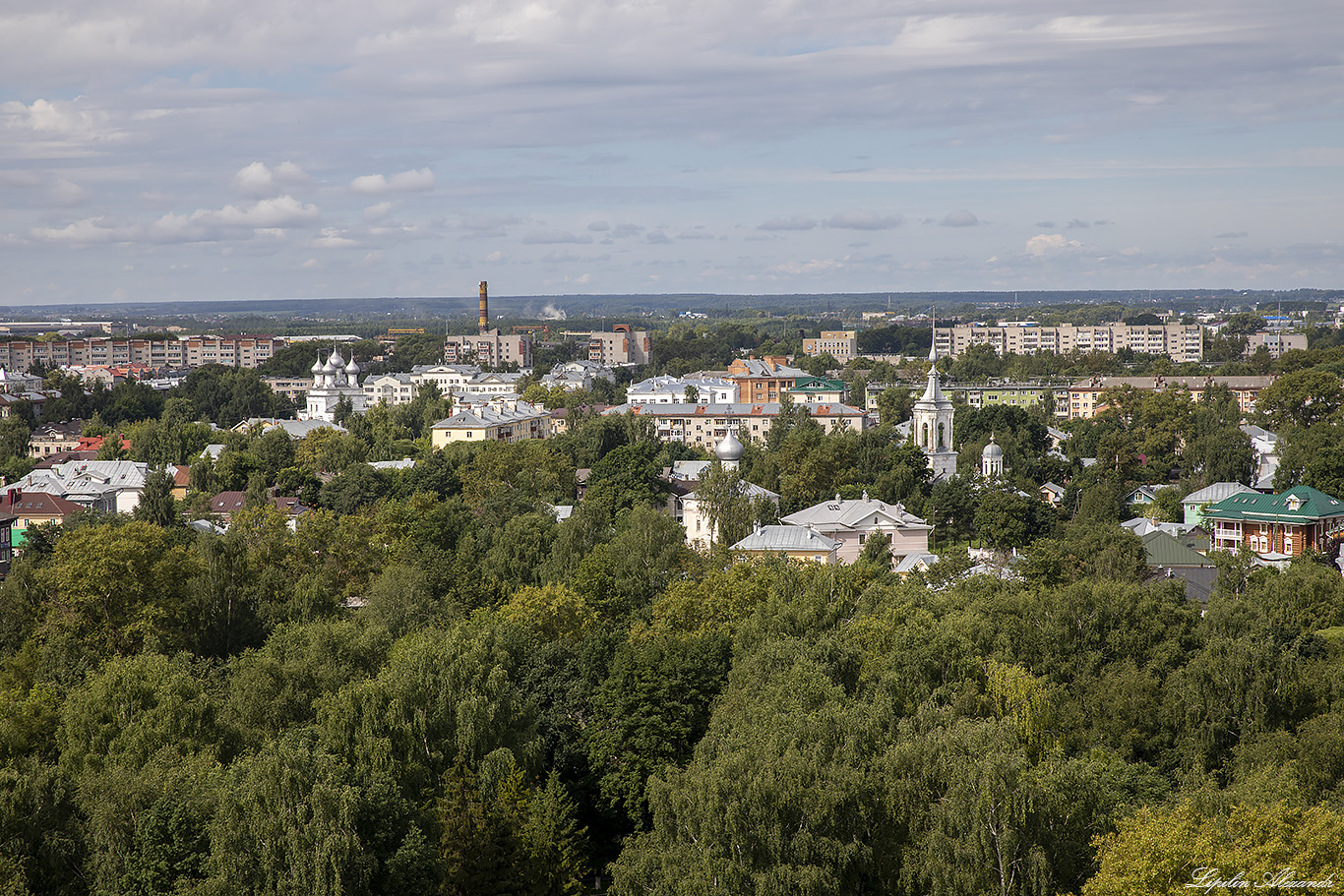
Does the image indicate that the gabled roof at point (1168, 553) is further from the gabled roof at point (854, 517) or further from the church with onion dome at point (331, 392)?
the church with onion dome at point (331, 392)

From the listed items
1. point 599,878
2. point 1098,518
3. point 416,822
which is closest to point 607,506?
point 1098,518

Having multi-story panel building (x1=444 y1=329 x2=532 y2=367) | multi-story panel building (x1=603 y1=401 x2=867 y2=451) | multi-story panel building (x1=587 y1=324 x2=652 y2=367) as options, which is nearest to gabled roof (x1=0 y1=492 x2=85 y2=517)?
multi-story panel building (x1=603 y1=401 x2=867 y2=451)

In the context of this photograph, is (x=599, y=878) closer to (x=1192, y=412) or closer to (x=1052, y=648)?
(x=1052, y=648)

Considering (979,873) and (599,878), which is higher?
(979,873)

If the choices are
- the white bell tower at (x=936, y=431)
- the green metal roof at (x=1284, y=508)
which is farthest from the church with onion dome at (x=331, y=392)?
the green metal roof at (x=1284, y=508)

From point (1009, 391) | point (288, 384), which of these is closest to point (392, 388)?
point (288, 384)

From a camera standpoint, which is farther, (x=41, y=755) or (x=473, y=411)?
(x=473, y=411)
